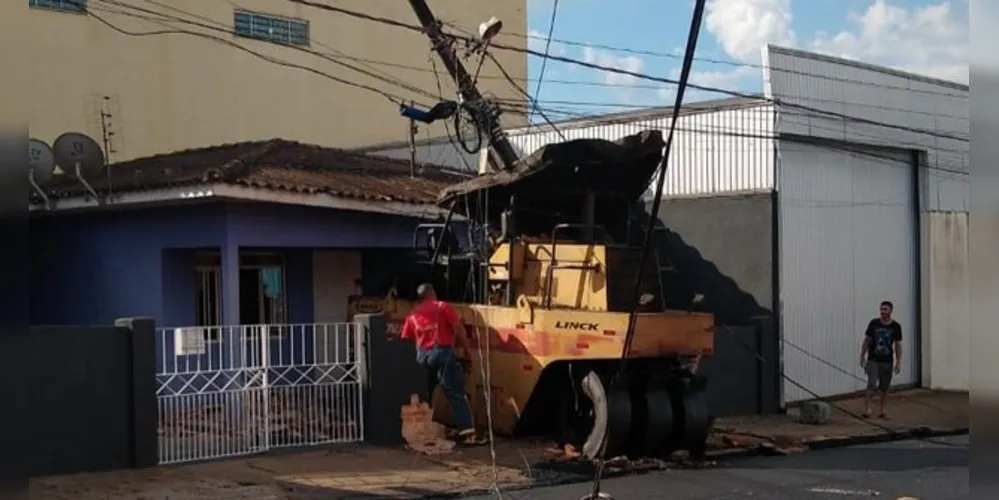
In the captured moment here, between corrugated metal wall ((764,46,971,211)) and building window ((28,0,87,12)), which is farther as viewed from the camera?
building window ((28,0,87,12))

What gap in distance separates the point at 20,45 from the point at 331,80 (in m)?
26.1

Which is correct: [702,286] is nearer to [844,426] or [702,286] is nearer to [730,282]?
[730,282]

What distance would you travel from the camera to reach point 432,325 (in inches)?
535

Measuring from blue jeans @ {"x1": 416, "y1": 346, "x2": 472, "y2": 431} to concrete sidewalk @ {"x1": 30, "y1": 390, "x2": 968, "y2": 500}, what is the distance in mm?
396

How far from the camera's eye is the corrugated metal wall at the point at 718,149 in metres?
19.6

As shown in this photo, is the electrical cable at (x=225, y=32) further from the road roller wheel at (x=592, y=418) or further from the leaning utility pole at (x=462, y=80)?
the road roller wheel at (x=592, y=418)

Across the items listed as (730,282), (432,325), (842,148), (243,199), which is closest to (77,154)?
(243,199)

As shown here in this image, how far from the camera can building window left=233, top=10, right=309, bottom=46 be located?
26.7m

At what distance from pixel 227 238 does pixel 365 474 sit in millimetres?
5256

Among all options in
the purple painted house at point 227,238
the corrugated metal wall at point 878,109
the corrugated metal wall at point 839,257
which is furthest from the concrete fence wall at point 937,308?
the purple painted house at point 227,238

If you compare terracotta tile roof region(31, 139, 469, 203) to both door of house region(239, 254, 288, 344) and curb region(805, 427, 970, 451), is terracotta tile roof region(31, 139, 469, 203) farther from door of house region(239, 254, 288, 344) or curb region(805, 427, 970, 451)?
curb region(805, 427, 970, 451)

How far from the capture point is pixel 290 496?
11039mm

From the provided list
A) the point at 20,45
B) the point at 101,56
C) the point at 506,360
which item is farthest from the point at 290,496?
the point at 101,56

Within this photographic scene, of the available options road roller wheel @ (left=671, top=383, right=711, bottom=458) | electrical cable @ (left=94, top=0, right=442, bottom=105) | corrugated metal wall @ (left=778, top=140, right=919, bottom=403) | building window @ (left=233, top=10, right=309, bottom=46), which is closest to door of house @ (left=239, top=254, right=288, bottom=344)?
electrical cable @ (left=94, top=0, right=442, bottom=105)
